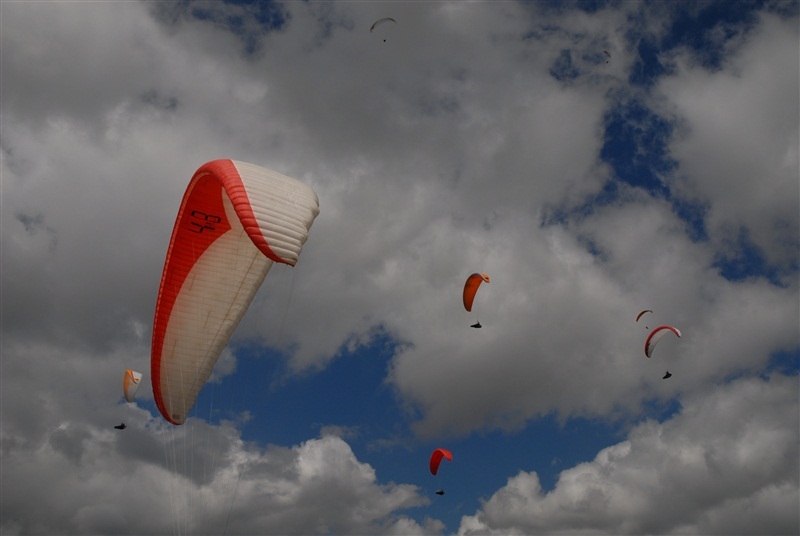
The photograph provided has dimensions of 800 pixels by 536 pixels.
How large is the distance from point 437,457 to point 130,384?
19.4 metres

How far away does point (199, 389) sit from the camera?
2920 cm

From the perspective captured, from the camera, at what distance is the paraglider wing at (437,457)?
4712 centimetres

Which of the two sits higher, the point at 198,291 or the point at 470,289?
the point at 470,289

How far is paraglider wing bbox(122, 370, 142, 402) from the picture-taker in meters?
41.0

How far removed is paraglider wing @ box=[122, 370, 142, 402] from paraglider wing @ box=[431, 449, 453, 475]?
730 inches

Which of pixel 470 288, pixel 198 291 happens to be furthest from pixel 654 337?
pixel 198 291

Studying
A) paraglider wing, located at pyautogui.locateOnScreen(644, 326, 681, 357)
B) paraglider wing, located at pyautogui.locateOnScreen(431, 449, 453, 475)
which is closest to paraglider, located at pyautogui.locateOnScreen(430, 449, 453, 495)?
paraglider wing, located at pyautogui.locateOnScreen(431, 449, 453, 475)

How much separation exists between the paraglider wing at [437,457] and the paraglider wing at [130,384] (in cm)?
1855

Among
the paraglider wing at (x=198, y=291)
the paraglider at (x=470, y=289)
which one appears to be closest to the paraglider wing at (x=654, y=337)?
the paraglider at (x=470, y=289)

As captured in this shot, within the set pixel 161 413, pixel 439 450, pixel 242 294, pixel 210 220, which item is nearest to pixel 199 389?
pixel 161 413

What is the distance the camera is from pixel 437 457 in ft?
157

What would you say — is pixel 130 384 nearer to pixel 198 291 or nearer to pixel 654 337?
pixel 198 291

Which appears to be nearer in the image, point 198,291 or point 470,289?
point 198,291

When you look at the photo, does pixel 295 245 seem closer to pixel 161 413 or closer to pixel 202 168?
pixel 202 168
